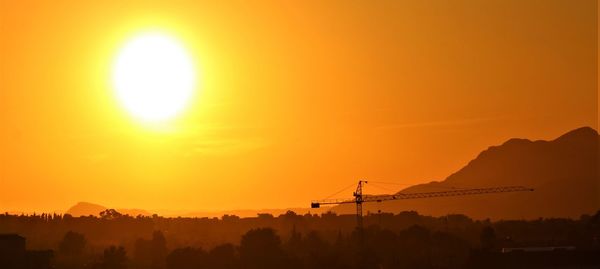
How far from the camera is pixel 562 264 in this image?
16062 cm

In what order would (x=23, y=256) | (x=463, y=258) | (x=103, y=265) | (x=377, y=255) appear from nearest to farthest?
(x=23, y=256), (x=103, y=265), (x=463, y=258), (x=377, y=255)

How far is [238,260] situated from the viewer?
17750cm

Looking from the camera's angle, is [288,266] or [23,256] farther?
[288,266]

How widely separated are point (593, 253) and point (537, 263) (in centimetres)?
1284

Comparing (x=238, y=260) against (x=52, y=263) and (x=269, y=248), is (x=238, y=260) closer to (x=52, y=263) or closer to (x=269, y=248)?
(x=269, y=248)

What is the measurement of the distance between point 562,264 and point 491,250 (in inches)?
556

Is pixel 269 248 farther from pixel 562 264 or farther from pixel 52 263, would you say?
pixel 562 264

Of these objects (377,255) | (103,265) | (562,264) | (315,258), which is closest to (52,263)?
(103,265)

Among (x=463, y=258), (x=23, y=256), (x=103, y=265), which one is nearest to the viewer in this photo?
(x=23, y=256)

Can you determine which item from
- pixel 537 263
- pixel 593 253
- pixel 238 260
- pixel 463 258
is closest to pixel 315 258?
pixel 238 260

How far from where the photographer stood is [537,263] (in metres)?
160

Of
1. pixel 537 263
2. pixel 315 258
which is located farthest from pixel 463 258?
pixel 315 258

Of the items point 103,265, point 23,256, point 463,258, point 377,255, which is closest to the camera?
point 23,256

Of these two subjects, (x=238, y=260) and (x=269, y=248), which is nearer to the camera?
(x=238, y=260)
